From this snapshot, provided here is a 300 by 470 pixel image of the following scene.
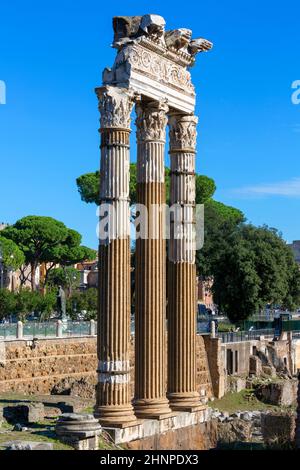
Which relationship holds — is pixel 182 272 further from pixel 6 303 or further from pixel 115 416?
pixel 6 303

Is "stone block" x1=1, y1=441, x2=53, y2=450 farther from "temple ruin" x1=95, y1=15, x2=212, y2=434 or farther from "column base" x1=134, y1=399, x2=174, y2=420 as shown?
"column base" x1=134, y1=399, x2=174, y2=420

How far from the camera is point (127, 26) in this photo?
20312 millimetres

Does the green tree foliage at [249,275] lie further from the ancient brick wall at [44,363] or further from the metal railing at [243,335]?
the ancient brick wall at [44,363]

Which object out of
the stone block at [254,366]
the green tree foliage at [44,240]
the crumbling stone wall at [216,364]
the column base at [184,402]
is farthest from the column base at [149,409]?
the green tree foliage at [44,240]

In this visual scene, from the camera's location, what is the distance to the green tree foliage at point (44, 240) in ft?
243

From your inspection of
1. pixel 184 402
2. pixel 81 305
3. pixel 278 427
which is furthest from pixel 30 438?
pixel 81 305

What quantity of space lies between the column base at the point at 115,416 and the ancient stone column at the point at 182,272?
9.16 feet

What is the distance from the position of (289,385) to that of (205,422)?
793 inches

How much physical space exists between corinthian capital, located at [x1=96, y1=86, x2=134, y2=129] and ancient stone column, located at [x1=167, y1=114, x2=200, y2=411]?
3147 mm

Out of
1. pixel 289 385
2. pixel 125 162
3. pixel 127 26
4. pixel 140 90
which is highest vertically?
pixel 127 26

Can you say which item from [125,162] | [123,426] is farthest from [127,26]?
[123,426]

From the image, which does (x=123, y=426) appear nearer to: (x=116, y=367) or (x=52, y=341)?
(x=116, y=367)

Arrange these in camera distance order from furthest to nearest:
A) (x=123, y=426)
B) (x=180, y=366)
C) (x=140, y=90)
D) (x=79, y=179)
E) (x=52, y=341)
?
(x=79, y=179), (x=52, y=341), (x=180, y=366), (x=140, y=90), (x=123, y=426)
